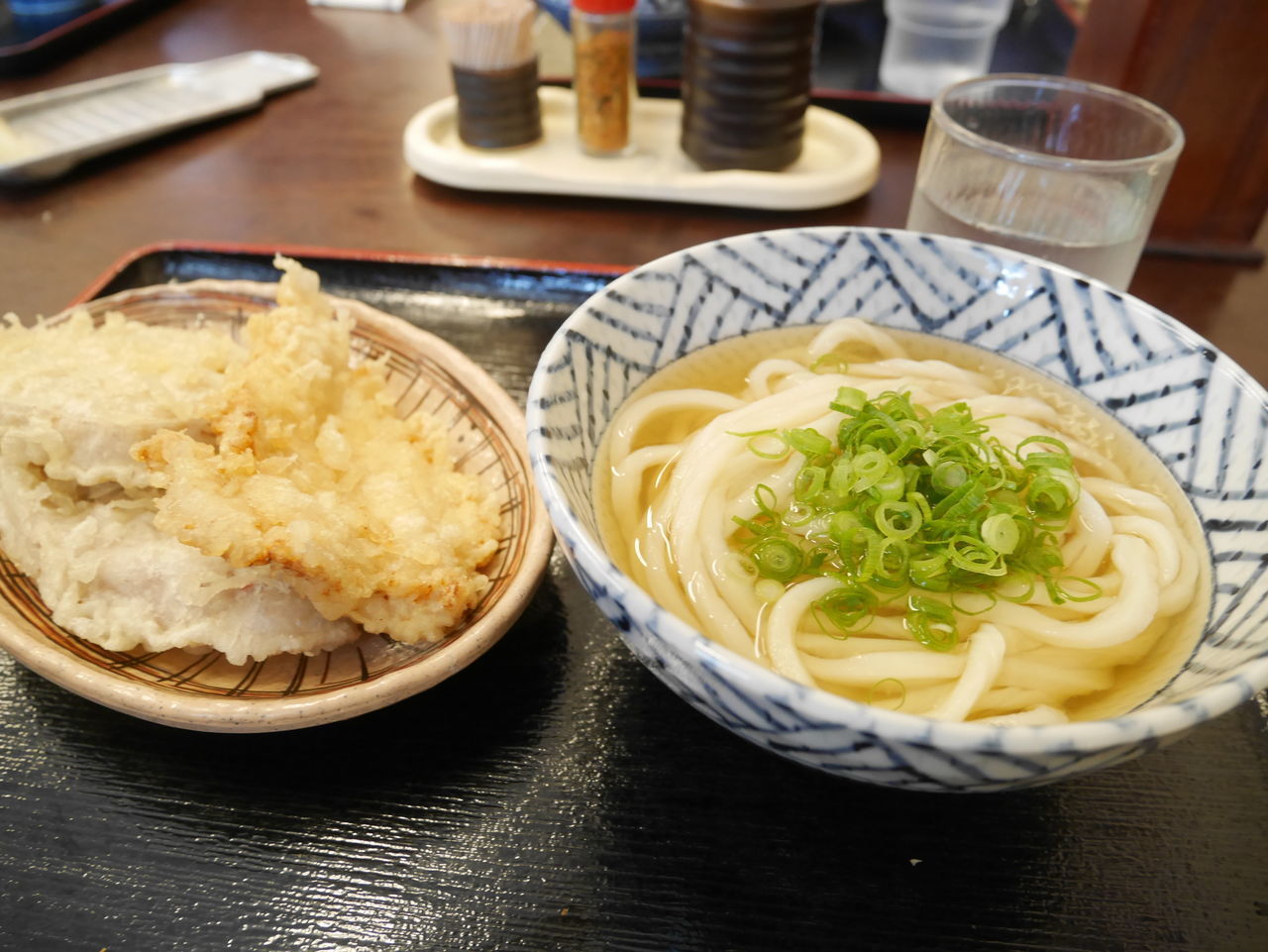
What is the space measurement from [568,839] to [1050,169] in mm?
1536

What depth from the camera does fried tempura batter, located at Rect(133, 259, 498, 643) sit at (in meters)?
1.17

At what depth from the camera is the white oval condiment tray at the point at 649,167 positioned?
8.37 ft

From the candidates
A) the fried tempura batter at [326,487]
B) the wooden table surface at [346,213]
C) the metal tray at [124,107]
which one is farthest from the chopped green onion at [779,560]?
the metal tray at [124,107]

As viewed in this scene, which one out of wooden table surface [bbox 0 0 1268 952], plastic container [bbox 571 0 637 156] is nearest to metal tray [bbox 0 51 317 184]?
plastic container [bbox 571 0 637 156]

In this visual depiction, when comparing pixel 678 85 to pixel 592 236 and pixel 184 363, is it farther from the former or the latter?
pixel 184 363

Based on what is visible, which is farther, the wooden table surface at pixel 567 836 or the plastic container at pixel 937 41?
the plastic container at pixel 937 41

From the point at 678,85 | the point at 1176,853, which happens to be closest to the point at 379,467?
the point at 1176,853

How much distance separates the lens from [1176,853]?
1109 mm

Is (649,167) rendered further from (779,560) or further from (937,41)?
(779,560)

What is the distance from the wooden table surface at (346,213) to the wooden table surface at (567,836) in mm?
1356

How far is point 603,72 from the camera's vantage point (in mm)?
2607

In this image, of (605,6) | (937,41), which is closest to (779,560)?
(605,6)

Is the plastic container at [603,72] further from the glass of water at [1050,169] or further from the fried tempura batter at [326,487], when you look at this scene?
the fried tempura batter at [326,487]

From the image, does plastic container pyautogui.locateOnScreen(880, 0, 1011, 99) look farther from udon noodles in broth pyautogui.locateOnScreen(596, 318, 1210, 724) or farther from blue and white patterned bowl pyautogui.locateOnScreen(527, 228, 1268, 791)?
udon noodles in broth pyautogui.locateOnScreen(596, 318, 1210, 724)
